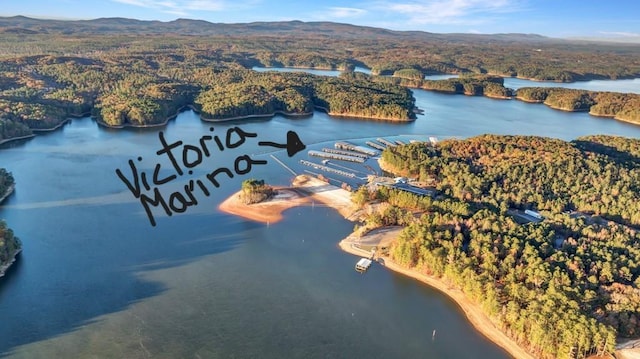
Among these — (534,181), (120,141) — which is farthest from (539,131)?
(120,141)

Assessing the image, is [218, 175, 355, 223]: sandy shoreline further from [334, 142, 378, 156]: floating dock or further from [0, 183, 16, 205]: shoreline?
[0, 183, 16, 205]: shoreline

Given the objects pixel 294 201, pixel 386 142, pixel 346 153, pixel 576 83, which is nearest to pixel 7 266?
pixel 294 201

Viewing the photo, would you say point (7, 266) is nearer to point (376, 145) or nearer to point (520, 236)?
point (520, 236)

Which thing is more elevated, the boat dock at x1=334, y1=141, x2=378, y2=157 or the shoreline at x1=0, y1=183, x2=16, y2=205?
the shoreline at x1=0, y1=183, x2=16, y2=205

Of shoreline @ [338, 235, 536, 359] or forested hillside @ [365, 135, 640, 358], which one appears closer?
forested hillside @ [365, 135, 640, 358]

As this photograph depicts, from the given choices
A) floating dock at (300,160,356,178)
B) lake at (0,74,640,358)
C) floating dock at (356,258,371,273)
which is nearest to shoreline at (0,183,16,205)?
lake at (0,74,640,358)

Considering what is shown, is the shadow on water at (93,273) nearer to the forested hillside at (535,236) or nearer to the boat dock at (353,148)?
the forested hillside at (535,236)

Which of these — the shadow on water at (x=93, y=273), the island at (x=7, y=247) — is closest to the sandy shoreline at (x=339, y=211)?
the shadow on water at (x=93, y=273)
